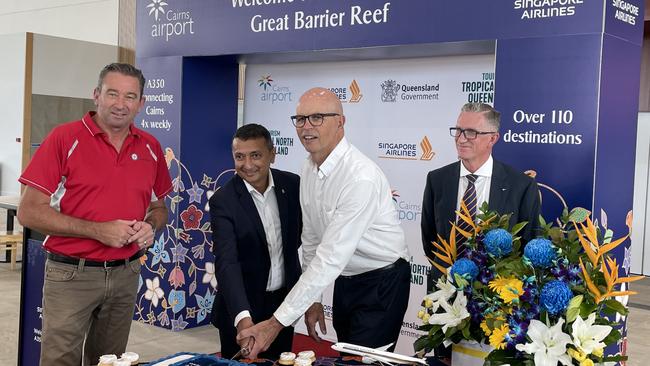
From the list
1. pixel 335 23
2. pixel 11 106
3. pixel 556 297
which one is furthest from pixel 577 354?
pixel 11 106

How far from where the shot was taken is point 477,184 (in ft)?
11.1

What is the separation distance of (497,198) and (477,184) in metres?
0.12

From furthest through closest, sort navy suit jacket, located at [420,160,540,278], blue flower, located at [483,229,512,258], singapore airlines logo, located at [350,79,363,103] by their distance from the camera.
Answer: singapore airlines logo, located at [350,79,363,103] < navy suit jacket, located at [420,160,540,278] < blue flower, located at [483,229,512,258]

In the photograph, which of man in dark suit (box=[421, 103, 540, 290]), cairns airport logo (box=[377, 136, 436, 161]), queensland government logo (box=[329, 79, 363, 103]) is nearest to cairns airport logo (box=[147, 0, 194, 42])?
queensland government logo (box=[329, 79, 363, 103])

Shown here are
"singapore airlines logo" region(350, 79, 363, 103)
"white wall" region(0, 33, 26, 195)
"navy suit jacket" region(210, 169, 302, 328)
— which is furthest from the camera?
"white wall" region(0, 33, 26, 195)

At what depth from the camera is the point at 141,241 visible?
2947 mm

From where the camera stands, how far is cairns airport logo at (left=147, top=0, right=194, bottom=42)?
5.64m

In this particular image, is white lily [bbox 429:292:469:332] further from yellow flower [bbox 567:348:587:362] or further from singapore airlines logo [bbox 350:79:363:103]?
singapore airlines logo [bbox 350:79:363:103]

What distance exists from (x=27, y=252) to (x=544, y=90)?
115 inches

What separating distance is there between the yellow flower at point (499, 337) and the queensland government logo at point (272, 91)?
402cm

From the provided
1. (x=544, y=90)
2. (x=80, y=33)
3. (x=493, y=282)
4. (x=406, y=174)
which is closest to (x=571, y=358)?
(x=493, y=282)

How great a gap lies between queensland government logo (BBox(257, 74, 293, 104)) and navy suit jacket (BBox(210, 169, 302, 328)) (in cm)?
276

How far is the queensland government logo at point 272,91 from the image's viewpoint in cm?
572

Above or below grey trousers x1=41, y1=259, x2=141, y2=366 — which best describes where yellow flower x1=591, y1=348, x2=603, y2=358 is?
above
